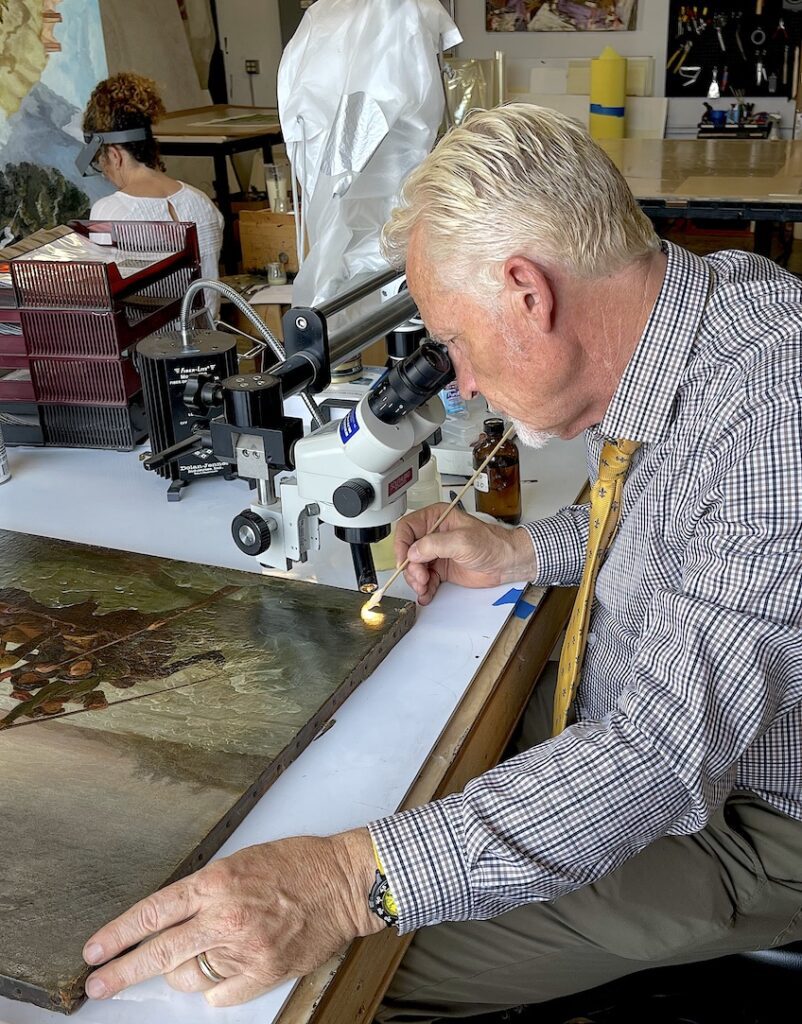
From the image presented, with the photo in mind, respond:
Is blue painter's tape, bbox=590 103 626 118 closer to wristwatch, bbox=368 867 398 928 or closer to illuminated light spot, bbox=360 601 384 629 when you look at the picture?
illuminated light spot, bbox=360 601 384 629

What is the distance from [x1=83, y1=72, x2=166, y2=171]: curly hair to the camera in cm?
378

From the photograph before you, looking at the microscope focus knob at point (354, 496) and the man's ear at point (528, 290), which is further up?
the man's ear at point (528, 290)

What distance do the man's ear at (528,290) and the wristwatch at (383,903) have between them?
570 mm

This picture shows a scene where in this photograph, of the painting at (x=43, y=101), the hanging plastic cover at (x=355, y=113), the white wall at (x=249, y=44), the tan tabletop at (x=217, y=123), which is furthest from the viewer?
the white wall at (x=249, y=44)

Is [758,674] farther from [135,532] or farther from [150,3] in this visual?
[150,3]

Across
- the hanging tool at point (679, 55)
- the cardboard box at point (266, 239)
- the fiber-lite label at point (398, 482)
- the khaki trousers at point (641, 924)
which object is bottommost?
the khaki trousers at point (641, 924)

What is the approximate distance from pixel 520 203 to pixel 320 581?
0.66 m

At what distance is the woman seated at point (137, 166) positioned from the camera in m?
3.72

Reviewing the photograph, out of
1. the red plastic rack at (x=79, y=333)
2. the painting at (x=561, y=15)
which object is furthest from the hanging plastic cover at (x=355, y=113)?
the painting at (x=561, y=15)

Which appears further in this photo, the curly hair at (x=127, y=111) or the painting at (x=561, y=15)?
the painting at (x=561, y=15)

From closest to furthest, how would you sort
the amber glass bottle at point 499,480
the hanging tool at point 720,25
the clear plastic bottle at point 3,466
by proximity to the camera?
the amber glass bottle at point 499,480 → the clear plastic bottle at point 3,466 → the hanging tool at point 720,25

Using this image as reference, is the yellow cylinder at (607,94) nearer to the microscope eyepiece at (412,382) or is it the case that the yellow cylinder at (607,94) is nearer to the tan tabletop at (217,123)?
the tan tabletop at (217,123)

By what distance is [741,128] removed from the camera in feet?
20.4

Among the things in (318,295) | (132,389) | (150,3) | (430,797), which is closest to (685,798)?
(430,797)
